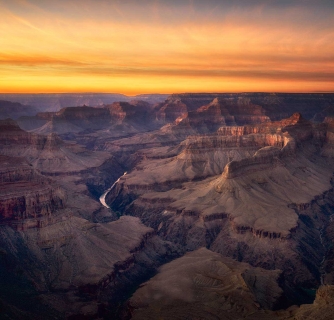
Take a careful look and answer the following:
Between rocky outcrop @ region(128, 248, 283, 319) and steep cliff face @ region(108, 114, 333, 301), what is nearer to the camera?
rocky outcrop @ region(128, 248, 283, 319)

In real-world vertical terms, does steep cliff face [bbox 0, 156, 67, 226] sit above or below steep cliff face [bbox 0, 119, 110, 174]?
above

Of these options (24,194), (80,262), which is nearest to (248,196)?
(80,262)

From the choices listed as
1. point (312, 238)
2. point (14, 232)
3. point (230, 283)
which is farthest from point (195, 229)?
point (14, 232)

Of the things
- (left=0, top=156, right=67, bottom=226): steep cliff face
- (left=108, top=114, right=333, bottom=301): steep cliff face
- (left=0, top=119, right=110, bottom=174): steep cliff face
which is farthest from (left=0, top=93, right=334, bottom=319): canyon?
(left=0, top=119, right=110, bottom=174): steep cliff face

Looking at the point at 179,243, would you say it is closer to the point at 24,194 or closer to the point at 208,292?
the point at 208,292

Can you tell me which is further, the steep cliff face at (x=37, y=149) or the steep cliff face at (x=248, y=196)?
the steep cliff face at (x=37, y=149)

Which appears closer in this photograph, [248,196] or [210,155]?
[248,196]

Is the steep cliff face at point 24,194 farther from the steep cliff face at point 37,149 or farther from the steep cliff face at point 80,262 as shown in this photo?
the steep cliff face at point 37,149

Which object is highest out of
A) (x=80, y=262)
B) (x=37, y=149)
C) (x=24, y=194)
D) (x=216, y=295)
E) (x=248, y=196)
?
(x=24, y=194)

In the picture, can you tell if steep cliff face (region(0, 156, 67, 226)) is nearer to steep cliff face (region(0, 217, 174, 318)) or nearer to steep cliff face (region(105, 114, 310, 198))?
steep cliff face (region(0, 217, 174, 318))

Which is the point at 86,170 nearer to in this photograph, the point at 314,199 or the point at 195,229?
the point at 195,229

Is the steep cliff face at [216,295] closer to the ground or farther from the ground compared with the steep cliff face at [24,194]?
closer to the ground

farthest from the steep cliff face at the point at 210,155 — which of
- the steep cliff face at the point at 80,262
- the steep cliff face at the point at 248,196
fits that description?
the steep cliff face at the point at 80,262
